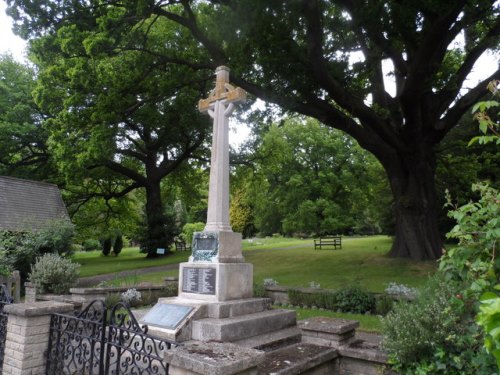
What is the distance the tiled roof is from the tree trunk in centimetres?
1601

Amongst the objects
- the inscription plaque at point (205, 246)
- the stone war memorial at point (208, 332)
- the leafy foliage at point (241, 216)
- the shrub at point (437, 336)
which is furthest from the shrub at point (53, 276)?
the leafy foliage at point (241, 216)

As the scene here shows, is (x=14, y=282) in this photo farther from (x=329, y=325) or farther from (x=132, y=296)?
(x=329, y=325)

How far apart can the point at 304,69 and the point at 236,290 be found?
9617mm

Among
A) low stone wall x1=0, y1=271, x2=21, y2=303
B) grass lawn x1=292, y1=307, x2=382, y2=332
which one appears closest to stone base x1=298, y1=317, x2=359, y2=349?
grass lawn x1=292, y1=307, x2=382, y2=332

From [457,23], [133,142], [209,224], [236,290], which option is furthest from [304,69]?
[133,142]

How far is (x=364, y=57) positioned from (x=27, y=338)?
51.6 feet

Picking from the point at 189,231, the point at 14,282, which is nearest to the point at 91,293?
the point at 14,282

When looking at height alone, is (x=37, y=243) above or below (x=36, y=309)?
above

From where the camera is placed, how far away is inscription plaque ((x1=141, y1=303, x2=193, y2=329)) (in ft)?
19.3

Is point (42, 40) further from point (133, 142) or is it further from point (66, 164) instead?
point (133, 142)

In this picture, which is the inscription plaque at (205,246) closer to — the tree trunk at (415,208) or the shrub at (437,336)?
the shrub at (437,336)

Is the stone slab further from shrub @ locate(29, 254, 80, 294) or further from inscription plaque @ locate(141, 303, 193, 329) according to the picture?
shrub @ locate(29, 254, 80, 294)

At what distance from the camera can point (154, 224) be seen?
1059 inches

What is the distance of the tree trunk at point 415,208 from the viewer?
15.5m
